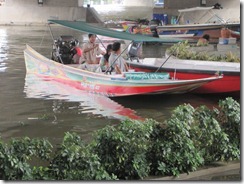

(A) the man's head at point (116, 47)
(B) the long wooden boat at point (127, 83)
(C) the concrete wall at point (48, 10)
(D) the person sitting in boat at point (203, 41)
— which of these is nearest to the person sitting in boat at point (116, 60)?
(A) the man's head at point (116, 47)

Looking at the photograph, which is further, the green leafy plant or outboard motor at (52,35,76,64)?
outboard motor at (52,35,76,64)

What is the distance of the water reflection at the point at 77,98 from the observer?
1009cm

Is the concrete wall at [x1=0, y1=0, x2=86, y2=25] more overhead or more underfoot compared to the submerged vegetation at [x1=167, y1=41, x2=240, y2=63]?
more overhead

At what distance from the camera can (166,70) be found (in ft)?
41.4

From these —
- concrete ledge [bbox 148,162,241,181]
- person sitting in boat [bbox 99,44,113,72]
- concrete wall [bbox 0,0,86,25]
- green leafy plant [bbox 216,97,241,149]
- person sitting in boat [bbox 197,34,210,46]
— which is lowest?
concrete ledge [bbox 148,162,241,181]

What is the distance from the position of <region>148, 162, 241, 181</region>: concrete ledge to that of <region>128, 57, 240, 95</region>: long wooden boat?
6256 millimetres

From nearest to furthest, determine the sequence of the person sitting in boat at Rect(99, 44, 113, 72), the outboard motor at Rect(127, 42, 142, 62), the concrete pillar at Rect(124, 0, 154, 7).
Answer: the person sitting in boat at Rect(99, 44, 113, 72)
the outboard motor at Rect(127, 42, 142, 62)
the concrete pillar at Rect(124, 0, 154, 7)

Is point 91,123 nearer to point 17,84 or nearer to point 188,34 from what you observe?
point 17,84

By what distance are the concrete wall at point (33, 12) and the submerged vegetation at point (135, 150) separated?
138ft

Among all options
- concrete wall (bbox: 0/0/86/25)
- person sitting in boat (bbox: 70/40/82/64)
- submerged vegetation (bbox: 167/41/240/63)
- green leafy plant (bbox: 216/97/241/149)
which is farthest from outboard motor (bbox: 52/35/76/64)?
concrete wall (bbox: 0/0/86/25)

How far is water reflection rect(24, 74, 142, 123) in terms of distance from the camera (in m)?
10.1

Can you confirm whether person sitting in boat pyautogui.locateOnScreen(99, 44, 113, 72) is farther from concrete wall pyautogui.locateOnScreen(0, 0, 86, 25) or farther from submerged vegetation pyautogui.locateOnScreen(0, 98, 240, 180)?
concrete wall pyautogui.locateOnScreen(0, 0, 86, 25)

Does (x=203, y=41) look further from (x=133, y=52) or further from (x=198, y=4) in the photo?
(x=198, y=4)

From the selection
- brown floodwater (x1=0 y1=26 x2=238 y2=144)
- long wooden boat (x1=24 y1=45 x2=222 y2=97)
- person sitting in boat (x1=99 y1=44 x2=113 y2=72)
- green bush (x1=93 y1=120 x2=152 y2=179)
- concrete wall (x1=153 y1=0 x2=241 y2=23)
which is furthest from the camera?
concrete wall (x1=153 y1=0 x2=241 y2=23)
